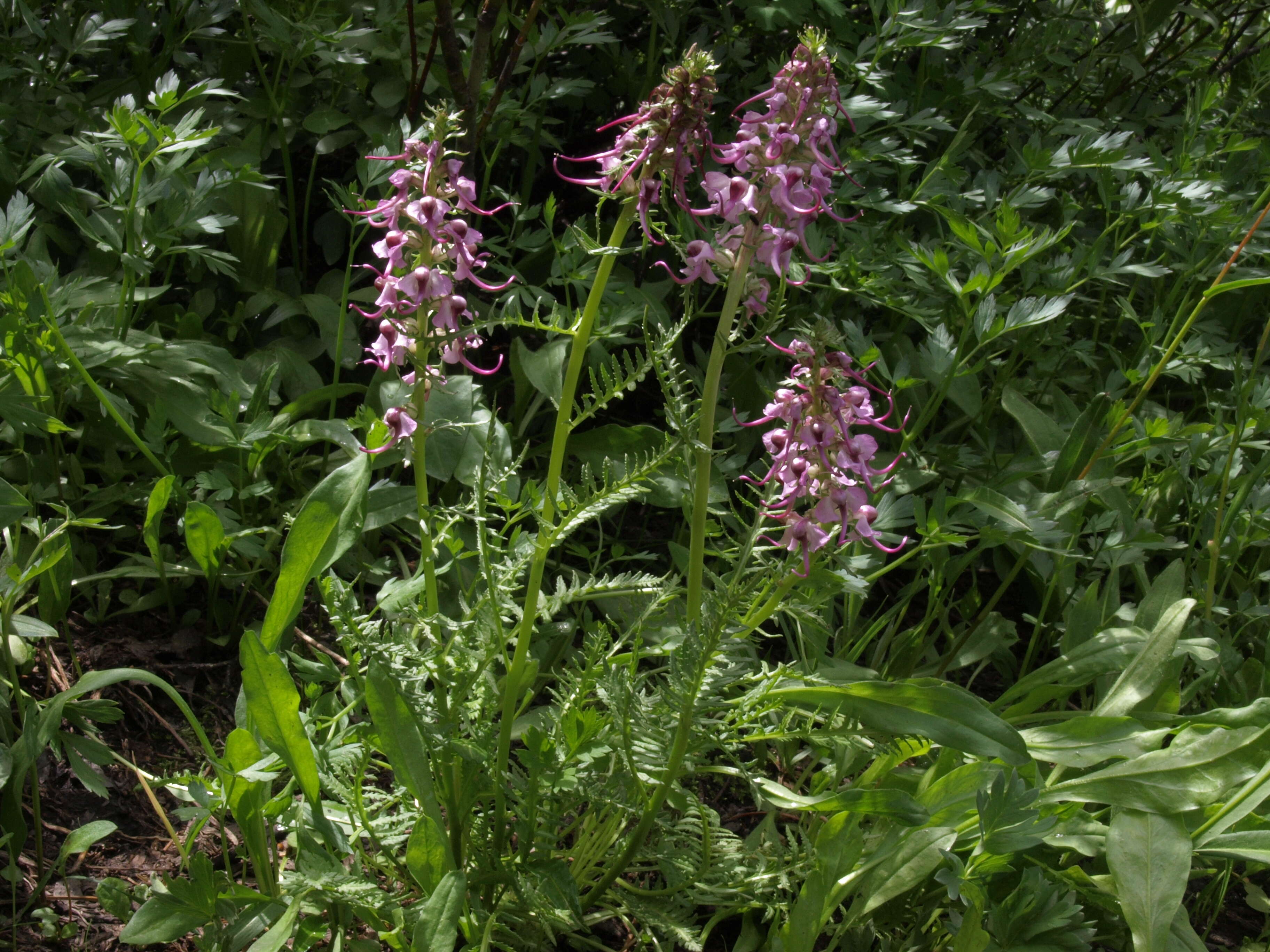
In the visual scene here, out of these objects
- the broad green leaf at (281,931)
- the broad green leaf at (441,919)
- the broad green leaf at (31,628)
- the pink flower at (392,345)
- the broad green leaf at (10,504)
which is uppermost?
the pink flower at (392,345)

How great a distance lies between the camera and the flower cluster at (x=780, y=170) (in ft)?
3.74

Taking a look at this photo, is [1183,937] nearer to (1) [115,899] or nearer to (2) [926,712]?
(2) [926,712]

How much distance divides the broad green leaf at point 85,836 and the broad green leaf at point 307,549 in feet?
0.92

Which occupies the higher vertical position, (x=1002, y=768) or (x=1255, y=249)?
(x=1255, y=249)

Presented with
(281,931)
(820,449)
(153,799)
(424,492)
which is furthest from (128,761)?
(820,449)

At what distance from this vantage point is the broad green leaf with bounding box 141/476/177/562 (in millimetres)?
1532

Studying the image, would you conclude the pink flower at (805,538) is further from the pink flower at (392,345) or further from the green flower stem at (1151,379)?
the green flower stem at (1151,379)

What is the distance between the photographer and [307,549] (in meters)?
1.37

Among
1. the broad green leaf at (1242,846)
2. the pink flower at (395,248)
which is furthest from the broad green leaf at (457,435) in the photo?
the broad green leaf at (1242,846)

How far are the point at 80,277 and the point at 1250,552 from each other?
2.46 m

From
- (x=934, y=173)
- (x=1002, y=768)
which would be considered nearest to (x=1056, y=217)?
(x=934, y=173)

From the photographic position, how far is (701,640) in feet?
3.84

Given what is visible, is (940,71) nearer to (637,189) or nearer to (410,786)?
(637,189)

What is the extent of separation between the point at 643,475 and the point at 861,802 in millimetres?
Answer: 486
